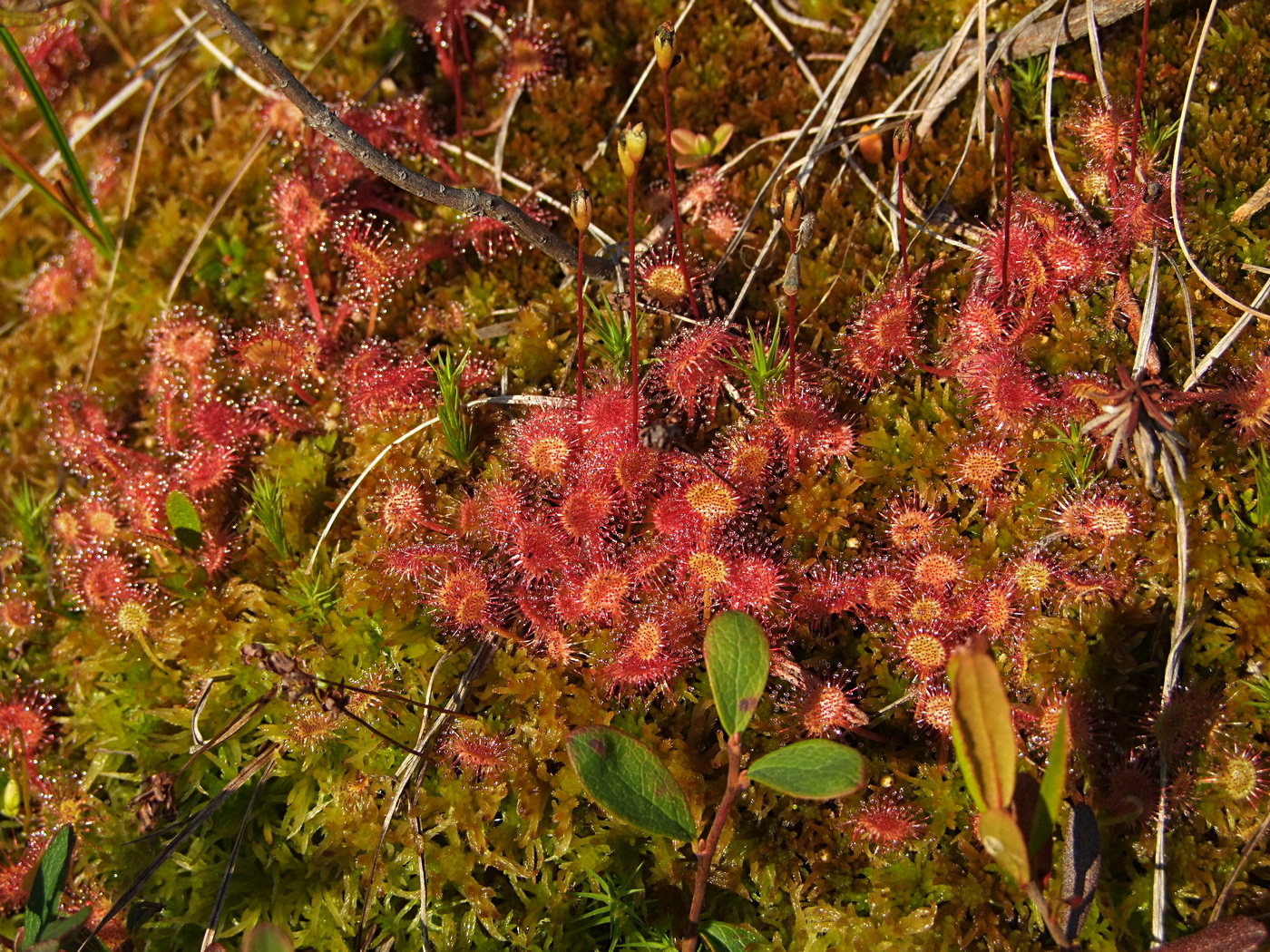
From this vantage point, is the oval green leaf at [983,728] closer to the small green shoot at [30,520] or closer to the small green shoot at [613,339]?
the small green shoot at [613,339]

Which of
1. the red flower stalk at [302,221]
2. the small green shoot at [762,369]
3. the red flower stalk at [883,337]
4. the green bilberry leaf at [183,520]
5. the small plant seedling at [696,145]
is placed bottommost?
the red flower stalk at [883,337]

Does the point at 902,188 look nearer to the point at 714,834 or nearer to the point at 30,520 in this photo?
the point at 714,834

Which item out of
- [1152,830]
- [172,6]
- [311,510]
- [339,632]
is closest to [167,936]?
[339,632]

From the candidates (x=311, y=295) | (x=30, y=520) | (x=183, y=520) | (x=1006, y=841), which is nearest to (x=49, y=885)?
(x=183, y=520)

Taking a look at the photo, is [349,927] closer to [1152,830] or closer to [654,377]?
[654,377]

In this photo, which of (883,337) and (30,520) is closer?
(883,337)

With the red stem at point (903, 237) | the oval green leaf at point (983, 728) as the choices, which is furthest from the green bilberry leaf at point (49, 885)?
the red stem at point (903, 237)
